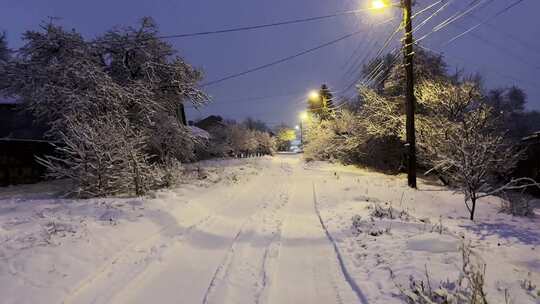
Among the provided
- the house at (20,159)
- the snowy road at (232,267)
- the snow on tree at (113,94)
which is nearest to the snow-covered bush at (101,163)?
the snow on tree at (113,94)

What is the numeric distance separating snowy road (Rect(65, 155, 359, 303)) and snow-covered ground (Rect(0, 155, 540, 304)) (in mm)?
20

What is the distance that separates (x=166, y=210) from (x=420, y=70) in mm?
21383

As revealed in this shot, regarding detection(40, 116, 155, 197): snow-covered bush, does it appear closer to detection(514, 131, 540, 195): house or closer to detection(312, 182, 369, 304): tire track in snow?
detection(312, 182, 369, 304): tire track in snow

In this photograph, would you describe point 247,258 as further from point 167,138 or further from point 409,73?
point 167,138

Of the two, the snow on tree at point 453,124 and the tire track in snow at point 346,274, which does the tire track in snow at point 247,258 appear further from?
the snow on tree at point 453,124

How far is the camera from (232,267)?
5.57 meters

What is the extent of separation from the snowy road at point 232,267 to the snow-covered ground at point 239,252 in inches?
0.8

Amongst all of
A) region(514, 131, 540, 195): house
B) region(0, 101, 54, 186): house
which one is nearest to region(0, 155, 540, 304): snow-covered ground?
region(0, 101, 54, 186): house

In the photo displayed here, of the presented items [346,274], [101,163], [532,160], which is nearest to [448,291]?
[346,274]

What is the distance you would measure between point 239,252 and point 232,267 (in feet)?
2.42

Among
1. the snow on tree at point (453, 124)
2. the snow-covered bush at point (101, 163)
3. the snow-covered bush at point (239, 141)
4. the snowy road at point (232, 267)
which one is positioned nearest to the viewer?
the snowy road at point (232, 267)

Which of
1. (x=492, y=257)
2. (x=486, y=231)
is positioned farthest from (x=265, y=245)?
(x=486, y=231)

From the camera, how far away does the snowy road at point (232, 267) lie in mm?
4555

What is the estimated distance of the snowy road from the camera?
4.55 m
